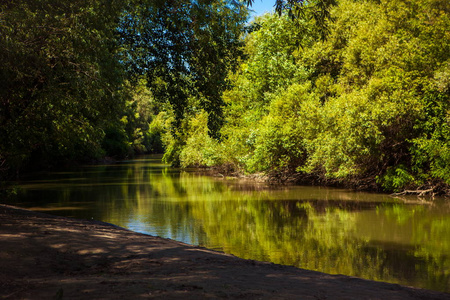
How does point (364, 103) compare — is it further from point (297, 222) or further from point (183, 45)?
point (183, 45)

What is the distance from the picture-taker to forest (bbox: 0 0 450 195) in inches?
427

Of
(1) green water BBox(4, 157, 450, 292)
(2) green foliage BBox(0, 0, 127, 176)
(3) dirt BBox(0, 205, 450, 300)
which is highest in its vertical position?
(2) green foliage BBox(0, 0, 127, 176)

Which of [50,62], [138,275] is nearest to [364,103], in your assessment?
[50,62]

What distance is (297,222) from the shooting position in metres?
18.3

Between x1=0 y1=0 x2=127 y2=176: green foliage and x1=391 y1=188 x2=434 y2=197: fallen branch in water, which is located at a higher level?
x1=0 y1=0 x2=127 y2=176: green foliage

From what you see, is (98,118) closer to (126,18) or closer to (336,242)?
(126,18)

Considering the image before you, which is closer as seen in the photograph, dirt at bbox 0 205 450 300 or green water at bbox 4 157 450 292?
dirt at bbox 0 205 450 300

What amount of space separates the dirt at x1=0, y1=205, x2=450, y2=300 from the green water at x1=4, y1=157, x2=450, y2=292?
10.2ft

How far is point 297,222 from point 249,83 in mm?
22548

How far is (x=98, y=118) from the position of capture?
15781 mm

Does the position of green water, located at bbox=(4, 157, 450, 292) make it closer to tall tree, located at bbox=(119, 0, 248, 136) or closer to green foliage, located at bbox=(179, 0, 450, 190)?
green foliage, located at bbox=(179, 0, 450, 190)

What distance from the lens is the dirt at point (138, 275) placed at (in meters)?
5.93

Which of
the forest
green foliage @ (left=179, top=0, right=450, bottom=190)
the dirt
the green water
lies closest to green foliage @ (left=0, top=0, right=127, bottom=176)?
the forest

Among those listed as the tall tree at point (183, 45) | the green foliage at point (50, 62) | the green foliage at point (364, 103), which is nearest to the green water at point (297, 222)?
the green foliage at point (364, 103)
